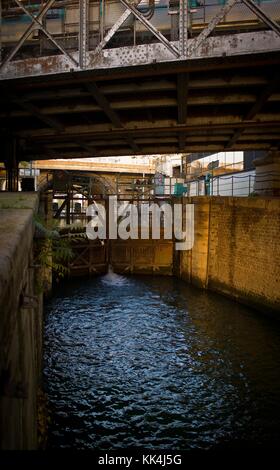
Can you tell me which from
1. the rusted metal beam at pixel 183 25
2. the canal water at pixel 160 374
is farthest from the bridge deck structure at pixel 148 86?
the canal water at pixel 160 374

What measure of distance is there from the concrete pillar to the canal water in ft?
16.1

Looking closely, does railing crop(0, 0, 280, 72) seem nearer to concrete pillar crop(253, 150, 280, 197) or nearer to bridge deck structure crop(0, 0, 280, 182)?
bridge deck structure crop(0, 0, 280, 182)

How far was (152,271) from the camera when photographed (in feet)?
69.4

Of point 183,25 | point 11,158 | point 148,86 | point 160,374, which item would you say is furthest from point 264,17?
point 11,158

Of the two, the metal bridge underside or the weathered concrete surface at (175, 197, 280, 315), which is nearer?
the metal bridge underside

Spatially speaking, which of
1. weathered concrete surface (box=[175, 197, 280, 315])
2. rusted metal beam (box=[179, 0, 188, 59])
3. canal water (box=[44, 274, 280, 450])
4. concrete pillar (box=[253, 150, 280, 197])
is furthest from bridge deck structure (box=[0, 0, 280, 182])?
canal water (box=[44, 274, 280, 450])

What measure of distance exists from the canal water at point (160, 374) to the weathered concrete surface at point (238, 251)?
37.7 inches

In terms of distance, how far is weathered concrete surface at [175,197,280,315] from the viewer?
1343 cm

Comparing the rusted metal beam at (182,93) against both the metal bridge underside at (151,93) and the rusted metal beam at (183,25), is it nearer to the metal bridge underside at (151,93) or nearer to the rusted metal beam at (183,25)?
the metal bridge underside at (151,93)

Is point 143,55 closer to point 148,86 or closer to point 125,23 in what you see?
point 148,86

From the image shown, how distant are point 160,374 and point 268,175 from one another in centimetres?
925

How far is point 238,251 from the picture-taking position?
15516 millimetres

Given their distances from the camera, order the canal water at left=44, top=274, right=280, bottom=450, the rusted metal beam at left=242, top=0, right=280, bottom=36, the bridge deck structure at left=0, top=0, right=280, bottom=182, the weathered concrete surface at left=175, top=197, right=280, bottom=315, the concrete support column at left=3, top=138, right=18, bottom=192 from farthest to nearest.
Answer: the weathered concrete surface at left=175, top=197, right=280, bottom=315
the concrete support column at left=3, top=138, right=18, bottom=192
the canal water at left=44, top=274, right=280, bottom=450
the bridge deck structure at left=0, top=0, right=280, bottom=182
the rusted metal beam at left=242, top=0, right=280, bottom=36

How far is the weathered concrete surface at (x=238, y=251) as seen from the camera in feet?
44.1
